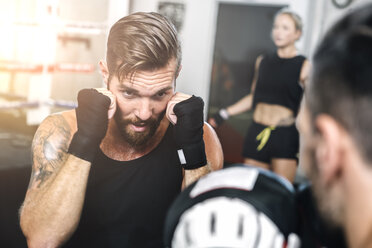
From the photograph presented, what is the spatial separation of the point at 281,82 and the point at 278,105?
0.13 m

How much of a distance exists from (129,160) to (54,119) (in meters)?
0.21

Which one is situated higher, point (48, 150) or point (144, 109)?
point (144, 109)

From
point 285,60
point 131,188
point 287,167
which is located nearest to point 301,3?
point 285,60

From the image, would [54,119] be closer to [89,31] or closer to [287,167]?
[287,167]

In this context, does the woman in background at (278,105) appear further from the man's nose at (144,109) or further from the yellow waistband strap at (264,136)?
the man's nose at (144,109)

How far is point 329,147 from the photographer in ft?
1.80

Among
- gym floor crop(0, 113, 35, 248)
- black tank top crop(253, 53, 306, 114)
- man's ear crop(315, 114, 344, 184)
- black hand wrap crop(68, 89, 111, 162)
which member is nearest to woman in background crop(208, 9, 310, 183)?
black tank top crop(253, 53, 306, 114)

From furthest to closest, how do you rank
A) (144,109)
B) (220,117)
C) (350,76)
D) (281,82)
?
(281,82) < (220,117) < (144,109) < (350,76)

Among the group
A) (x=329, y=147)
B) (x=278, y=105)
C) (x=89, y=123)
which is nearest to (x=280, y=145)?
(x=278, y=105)

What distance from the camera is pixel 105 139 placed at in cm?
106

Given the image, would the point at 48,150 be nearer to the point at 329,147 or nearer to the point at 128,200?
the point at 128,200

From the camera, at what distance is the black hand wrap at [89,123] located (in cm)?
92

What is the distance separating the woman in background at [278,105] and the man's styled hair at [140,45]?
108 centimetres

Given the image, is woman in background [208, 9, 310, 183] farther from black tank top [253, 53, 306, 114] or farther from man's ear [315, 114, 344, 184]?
man's ear [315, 114, 344, 184]
